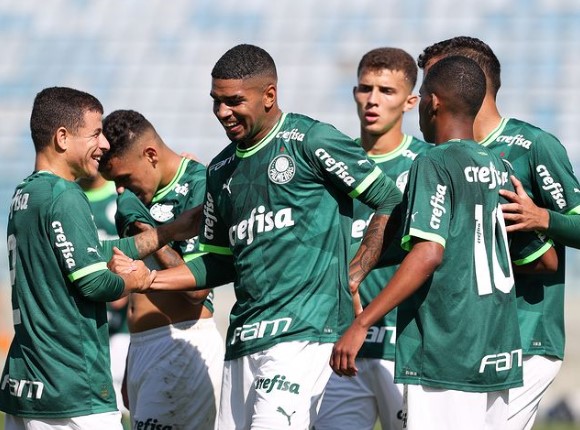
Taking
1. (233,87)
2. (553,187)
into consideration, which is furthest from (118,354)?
(553,187)

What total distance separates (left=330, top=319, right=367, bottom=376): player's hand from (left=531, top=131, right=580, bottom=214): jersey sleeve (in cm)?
159

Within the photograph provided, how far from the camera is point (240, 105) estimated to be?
241 inches

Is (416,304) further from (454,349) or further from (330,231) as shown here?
(330,231)

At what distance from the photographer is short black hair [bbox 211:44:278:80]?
6.13 meters

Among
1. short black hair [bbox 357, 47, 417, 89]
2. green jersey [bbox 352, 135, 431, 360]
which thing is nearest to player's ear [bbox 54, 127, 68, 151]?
green jersey [bbox 352, 135, 431, 360]

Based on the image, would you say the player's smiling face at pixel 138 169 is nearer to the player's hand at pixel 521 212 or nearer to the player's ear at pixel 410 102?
the player's ear at pixel 410 102

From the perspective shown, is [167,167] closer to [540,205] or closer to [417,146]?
[417,146]

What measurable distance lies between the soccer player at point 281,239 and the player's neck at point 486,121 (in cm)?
73

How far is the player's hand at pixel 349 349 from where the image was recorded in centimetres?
531

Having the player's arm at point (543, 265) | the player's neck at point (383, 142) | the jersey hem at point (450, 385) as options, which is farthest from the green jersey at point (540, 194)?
the player's neck at point (383, 142)

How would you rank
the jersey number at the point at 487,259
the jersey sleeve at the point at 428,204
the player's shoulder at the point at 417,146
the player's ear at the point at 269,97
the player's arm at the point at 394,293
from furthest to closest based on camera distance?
the player's shoulder at the point at 417,146
the player's ear at the point at 269,97
the jersey number at the point at 487,259
the jersey sleeve at the point at 428,204
the player's arm at the point at 394,293

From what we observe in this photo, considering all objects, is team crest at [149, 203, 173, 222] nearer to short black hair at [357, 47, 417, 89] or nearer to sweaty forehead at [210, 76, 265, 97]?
sweaty forehead at [210, 76, 265, 97]

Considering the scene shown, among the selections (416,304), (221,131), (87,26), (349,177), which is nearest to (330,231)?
(349,177)

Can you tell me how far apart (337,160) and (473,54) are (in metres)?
1.29
